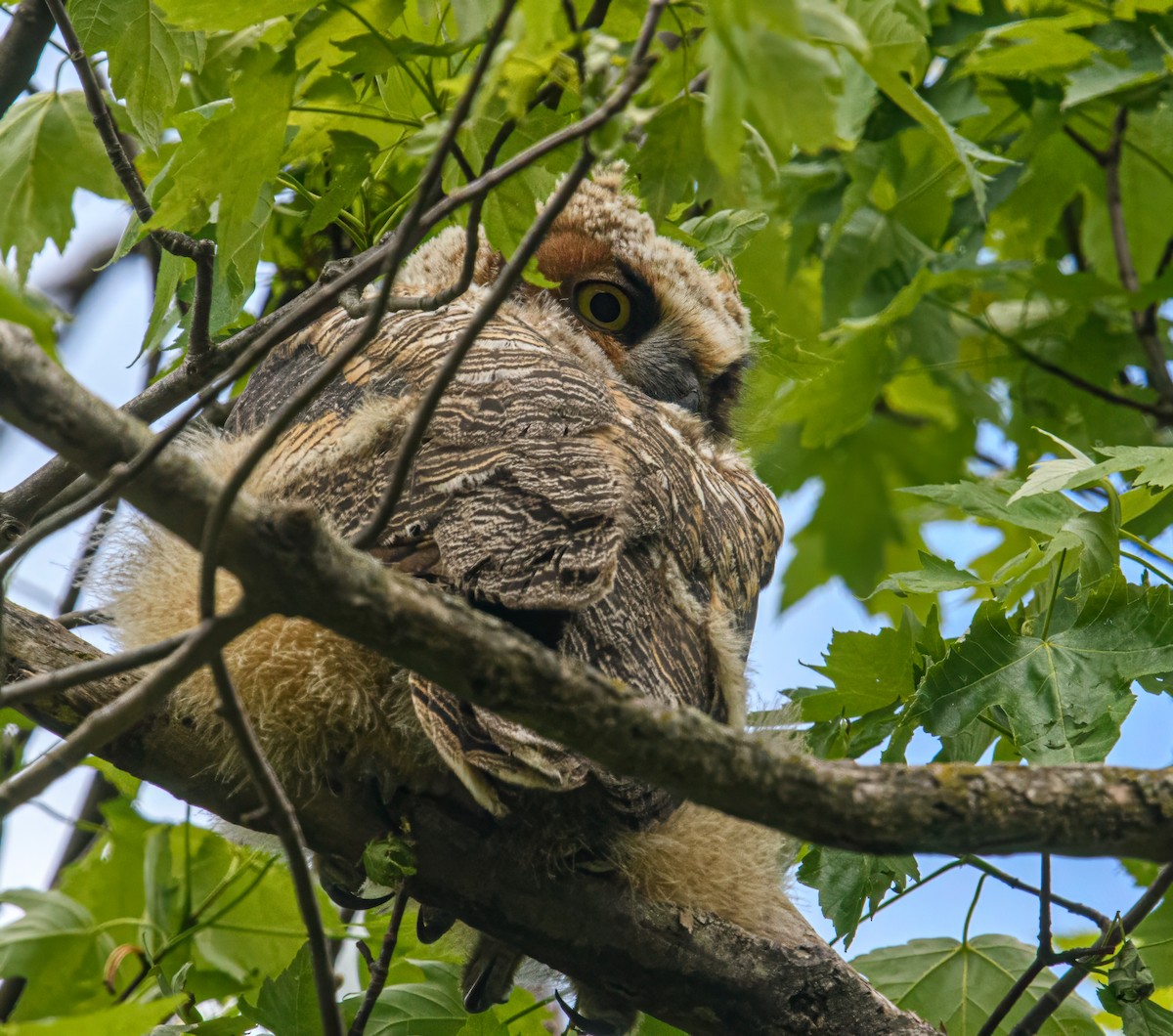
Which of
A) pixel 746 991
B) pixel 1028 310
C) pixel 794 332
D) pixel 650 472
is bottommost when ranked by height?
pixel 746 991

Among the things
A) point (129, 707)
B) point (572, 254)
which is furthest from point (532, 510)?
point (572, 254)

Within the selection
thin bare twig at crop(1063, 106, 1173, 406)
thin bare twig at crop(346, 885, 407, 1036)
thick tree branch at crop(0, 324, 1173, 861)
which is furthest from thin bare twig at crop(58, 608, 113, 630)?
thin bare twig at crop(1063, 106, 1173, 406)

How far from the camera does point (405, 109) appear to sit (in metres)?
2.70

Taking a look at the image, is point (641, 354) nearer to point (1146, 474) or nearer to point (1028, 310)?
point (1146, 474)

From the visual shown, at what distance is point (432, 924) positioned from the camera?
2238 mm

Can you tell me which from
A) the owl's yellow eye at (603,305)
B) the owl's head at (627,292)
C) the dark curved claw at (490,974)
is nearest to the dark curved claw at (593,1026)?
the dark curved claw at (490,974)

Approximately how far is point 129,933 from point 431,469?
5.39ft

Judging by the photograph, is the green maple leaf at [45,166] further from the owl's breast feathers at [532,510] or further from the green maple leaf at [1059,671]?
the green maple leaf at [1059,671]

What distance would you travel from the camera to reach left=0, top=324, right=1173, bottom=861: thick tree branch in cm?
118

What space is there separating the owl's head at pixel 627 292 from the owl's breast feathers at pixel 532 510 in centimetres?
52

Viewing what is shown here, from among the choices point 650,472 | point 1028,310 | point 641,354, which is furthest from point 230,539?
point 1028,310

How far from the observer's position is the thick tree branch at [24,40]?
2.77 metres

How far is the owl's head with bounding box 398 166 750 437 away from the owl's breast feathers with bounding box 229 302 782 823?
20.5 inches

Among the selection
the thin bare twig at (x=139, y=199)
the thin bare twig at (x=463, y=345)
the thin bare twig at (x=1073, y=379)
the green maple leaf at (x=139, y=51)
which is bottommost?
the thin bare twig at (x=463, y=345)
